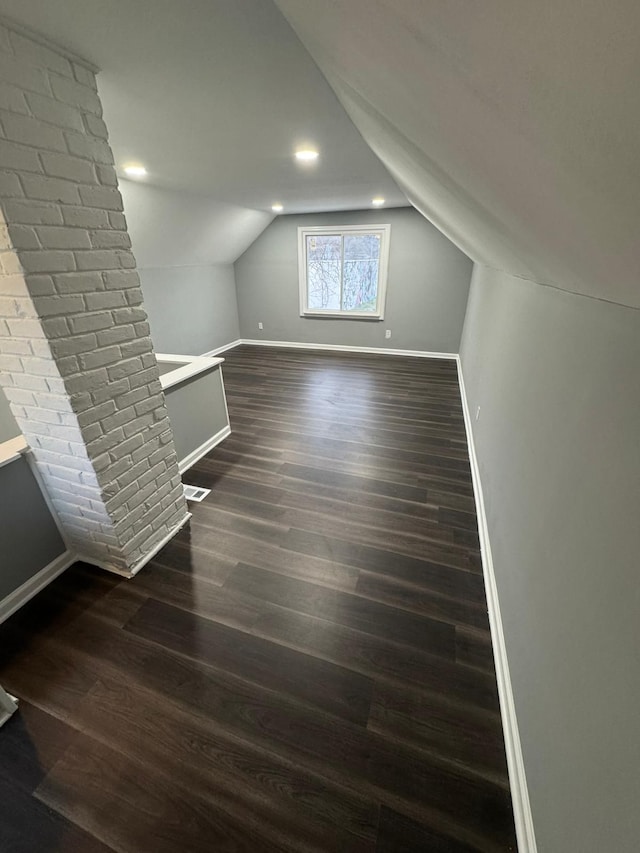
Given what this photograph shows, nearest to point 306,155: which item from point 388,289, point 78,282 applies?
point 78,282

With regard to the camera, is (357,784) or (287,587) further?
(287,587)

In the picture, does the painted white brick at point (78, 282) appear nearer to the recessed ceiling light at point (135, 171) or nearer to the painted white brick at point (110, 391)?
the painted white brick at point (110, 391)

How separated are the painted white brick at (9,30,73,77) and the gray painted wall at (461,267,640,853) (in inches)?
76.7

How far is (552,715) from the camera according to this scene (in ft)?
3.01

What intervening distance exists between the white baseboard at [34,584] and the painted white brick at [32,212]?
5.16 feet

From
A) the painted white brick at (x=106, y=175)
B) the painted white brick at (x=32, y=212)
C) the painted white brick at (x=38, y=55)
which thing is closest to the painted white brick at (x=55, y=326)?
the painted white brick at (x=32, y=212)

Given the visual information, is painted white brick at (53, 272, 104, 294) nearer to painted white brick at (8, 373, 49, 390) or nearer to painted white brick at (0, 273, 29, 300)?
painted white brick at (0, 273, 29, 300)

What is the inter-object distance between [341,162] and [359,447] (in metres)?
2.22

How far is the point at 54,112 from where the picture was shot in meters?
1.24

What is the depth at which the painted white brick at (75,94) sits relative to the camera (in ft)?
4.11

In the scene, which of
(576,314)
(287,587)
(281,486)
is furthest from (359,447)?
(576,314)

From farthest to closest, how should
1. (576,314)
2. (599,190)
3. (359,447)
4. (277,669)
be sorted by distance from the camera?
(359,447) → (277,669) → (576,314) → (599,190)

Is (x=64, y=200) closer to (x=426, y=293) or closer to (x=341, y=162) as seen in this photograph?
(x=341, y=162)

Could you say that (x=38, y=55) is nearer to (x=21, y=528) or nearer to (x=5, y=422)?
(x=21, y=528)
